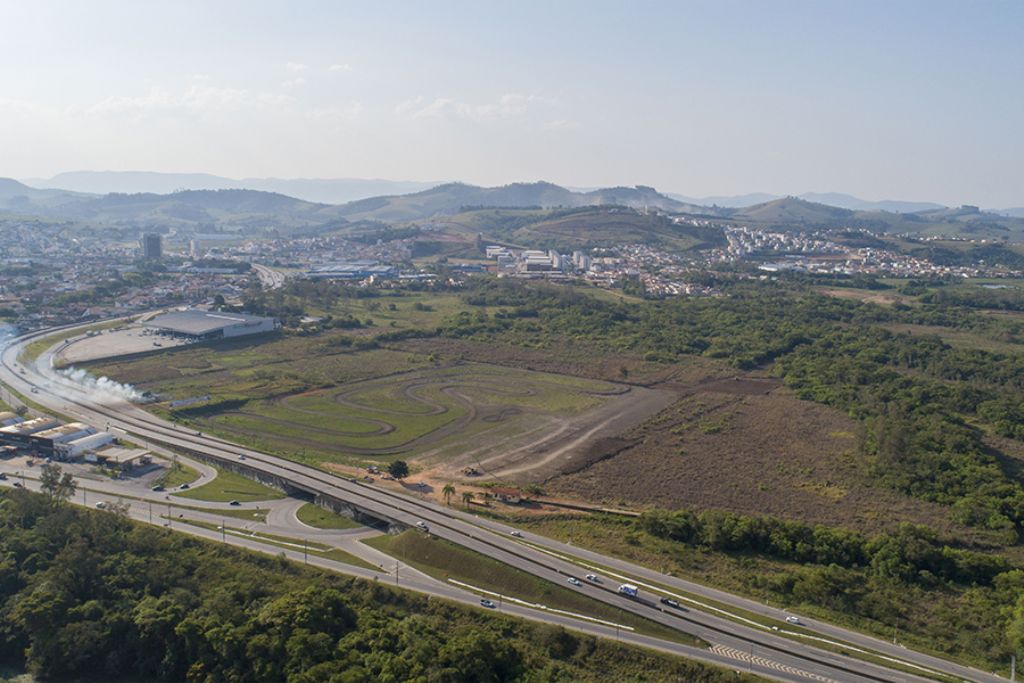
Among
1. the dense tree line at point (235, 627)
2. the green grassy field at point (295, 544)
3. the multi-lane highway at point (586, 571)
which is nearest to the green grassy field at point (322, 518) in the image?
the multi-lane highway at point (586, 571)

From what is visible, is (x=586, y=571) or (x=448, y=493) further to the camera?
(x=448, y=493)

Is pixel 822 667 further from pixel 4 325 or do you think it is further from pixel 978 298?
pixel 978 298

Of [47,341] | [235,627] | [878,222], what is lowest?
[235,627]

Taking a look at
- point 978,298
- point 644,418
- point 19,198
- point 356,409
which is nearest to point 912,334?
point 978,298

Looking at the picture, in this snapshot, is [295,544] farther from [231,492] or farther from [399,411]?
[399,411]

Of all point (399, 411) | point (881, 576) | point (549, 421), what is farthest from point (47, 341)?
point (881, 576)

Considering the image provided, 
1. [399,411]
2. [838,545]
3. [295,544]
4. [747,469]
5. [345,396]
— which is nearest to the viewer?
[838,545]
